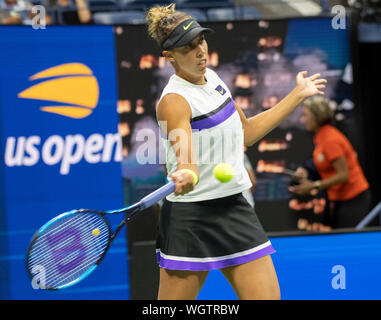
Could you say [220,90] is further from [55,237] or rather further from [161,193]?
[55,237]

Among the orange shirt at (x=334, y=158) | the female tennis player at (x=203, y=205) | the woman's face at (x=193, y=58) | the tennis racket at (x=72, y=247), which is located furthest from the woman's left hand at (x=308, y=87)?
the orange shirt at (x=334, y=158)

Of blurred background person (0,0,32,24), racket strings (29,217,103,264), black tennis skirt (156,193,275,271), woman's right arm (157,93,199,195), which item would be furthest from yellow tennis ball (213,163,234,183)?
blurred background person (0,0,32,24)

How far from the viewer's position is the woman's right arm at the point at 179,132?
2.73 metres

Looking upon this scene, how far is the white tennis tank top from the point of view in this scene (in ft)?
9.53

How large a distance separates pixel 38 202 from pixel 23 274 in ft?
1.49

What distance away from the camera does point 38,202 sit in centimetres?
464

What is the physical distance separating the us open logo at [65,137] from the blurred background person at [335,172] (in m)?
1.42

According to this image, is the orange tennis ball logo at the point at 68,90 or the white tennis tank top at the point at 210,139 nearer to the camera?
the white tennis tank top at the point at 210,139

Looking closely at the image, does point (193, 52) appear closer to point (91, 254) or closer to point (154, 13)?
point (154, 13)

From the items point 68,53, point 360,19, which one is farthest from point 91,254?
point 360,19

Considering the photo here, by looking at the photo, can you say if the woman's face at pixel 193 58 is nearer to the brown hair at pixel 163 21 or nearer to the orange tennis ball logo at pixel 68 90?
the brown hair at pixel 163 21

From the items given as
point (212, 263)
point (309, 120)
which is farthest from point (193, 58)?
point (309, 120)

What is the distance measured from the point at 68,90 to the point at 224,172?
2.21 metres

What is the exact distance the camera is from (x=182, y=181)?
2.71 m
